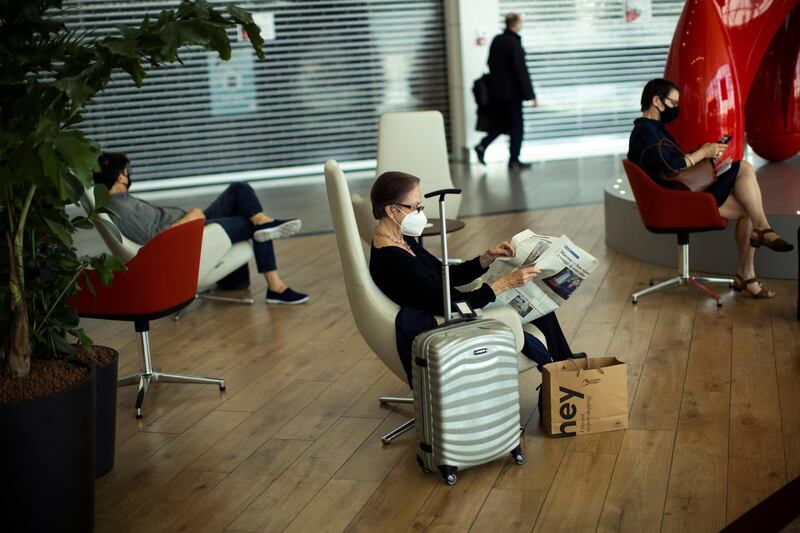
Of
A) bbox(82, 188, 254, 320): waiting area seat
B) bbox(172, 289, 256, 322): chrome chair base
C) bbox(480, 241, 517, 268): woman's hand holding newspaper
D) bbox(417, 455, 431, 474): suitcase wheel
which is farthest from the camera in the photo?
A: bbox(172, 289, 256, 322): chrome chair base

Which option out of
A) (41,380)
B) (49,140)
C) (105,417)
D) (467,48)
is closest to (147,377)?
(105,417)

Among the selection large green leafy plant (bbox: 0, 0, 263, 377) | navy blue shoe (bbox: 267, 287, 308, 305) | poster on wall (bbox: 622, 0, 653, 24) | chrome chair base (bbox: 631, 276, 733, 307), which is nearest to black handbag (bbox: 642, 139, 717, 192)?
chrome chair base (bbox: 631, 276, 733, 307)

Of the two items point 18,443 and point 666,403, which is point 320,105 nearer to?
point 666,403

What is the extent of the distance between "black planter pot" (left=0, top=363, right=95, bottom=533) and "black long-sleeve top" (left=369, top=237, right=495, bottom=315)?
1.13 metres

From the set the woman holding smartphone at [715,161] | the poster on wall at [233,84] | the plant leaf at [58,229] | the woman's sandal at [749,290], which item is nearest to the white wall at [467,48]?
the poster on wall at [233,84]

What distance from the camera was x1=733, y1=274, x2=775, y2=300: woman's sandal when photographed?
17.1 feet

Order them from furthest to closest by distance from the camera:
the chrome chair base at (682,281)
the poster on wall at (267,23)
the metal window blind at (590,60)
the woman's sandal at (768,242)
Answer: the metal window blind at (590,60) < the poster on wall at (267,23) < the chrome chair base at (682,281) < the woman's sandal at (768,242)

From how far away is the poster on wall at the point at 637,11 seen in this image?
12242 mm

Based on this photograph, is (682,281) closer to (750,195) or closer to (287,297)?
(750,195)

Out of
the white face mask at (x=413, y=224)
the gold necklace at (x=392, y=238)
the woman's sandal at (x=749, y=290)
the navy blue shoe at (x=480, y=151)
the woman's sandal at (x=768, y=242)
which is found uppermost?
the white face mask at (x=413, y=224)

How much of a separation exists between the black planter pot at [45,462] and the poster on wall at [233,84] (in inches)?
354

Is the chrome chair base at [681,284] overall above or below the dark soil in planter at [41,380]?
below

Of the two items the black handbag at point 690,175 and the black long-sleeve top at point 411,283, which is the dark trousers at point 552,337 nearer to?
the black long-sleeve top at point 411,283

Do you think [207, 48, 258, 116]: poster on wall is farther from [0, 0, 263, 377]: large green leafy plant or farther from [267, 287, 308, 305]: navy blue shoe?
[0, 0, 263, 377]: large green leafy plant
